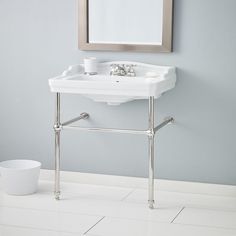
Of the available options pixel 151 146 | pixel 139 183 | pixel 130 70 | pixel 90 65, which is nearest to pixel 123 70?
pixel 130 70

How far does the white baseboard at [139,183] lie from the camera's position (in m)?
4.33

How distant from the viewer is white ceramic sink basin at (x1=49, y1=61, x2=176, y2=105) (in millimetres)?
3899

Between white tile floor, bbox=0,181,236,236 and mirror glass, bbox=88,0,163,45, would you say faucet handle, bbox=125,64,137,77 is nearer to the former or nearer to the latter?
mirror glass, bbox=88,0,163,45

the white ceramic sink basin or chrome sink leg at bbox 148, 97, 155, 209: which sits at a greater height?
the white ceramic sink basin

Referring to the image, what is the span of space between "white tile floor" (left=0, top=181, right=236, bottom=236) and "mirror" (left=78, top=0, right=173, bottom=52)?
1.00m

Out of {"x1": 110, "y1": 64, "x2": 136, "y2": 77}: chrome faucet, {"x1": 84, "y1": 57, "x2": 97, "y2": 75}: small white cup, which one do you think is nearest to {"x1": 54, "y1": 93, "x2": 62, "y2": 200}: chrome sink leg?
{"x1": 84, "y1": 57, "x2": 97, "y2": 75}: small white cup

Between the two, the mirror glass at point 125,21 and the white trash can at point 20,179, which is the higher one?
the mirror glass at point 125,21

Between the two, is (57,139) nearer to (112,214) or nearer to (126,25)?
(112,214)

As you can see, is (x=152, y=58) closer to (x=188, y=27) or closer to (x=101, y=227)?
(x=188, y=27)

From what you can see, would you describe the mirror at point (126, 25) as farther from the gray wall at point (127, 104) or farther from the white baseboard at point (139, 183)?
the white baseboard at point (139, 183)

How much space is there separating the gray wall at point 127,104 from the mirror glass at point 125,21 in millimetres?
113

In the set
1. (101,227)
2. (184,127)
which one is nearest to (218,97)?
(184,127)

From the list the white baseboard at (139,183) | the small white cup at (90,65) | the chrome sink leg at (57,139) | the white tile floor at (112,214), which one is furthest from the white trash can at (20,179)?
the small white cup at (90,65)

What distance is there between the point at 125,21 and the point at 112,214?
133 centimetres
